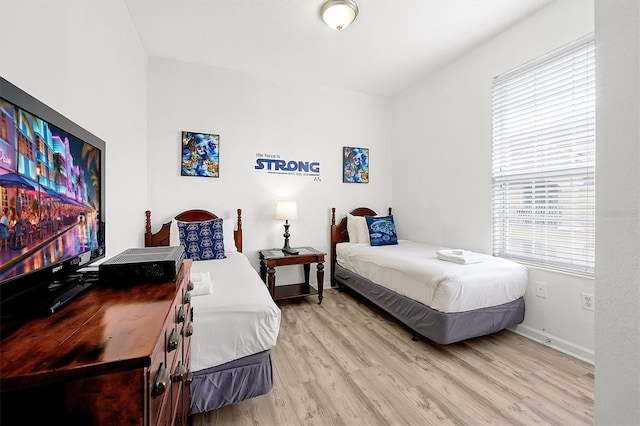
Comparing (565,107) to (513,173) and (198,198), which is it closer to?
(513,173)

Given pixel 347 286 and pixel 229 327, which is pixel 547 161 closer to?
pixel 347 286

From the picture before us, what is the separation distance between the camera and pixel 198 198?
10.9 feet

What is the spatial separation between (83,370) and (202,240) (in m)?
2.49

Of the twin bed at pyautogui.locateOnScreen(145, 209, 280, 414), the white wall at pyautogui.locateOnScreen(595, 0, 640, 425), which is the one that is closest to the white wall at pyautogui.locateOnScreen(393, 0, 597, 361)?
the white wall at pyautogui.locateOnScreen(595, 0, 640, 425)

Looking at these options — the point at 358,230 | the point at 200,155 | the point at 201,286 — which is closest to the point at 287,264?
the point at 358,230

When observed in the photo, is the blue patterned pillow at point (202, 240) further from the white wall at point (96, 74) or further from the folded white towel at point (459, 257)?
the folded white towel at point (459, 257)

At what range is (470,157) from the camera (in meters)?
3.09

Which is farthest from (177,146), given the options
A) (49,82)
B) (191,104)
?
(49,82)

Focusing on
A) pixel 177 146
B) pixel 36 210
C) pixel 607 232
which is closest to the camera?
pixel 607 232

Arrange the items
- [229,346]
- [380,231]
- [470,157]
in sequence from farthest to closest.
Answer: [380,231], [470,157], [229,346]

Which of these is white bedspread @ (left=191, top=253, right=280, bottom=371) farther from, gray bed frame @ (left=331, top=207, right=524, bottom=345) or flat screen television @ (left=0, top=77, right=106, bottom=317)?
gray bed frame @ (left=331, top=207, right=524, bottom=345)

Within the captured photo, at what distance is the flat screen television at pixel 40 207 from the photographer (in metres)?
0.70

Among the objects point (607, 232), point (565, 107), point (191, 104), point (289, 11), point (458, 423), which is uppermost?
point (289, 11)

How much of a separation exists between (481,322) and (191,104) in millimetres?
3701
